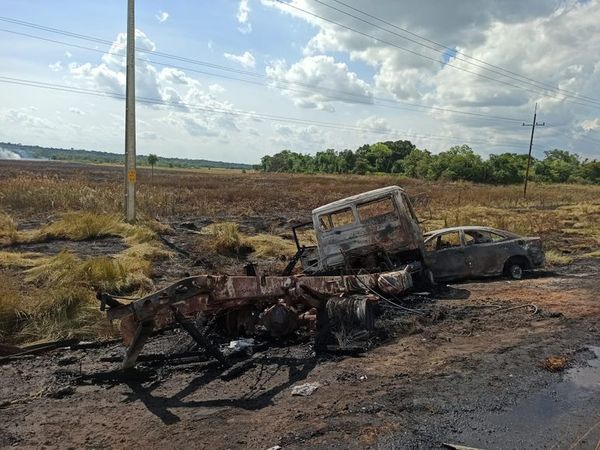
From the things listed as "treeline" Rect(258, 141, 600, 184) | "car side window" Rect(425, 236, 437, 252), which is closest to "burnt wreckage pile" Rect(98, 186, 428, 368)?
"car side window" Rect(425, 236, 437, 252)

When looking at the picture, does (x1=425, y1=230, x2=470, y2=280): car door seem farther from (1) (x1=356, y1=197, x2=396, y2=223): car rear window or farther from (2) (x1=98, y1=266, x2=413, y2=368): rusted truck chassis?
(2) (x1=98, y1=266, x2=413, y2=368): rusted truck chassis

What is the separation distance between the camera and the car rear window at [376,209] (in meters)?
11.2

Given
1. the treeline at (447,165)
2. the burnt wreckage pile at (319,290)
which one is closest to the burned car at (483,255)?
the burnt wreckage pile at (319,290)

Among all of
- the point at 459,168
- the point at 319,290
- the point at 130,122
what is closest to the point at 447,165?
the point at 459,168

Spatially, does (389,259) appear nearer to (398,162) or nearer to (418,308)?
(418,308)

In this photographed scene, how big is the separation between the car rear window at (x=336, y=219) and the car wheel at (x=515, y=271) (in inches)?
175

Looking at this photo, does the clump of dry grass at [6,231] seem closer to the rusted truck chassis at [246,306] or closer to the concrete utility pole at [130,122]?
the concrete utility pole at [130,122]

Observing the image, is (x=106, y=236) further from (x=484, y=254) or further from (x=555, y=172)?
(x=555, y=172)

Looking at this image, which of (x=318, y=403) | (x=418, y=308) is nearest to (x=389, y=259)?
(x=418, y=308)

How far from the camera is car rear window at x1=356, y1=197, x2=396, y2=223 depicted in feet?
36.9

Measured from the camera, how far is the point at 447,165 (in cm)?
8650

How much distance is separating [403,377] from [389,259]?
4712mm

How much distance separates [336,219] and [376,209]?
0.90 meters

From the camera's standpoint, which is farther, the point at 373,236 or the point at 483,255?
the point at 483,255
